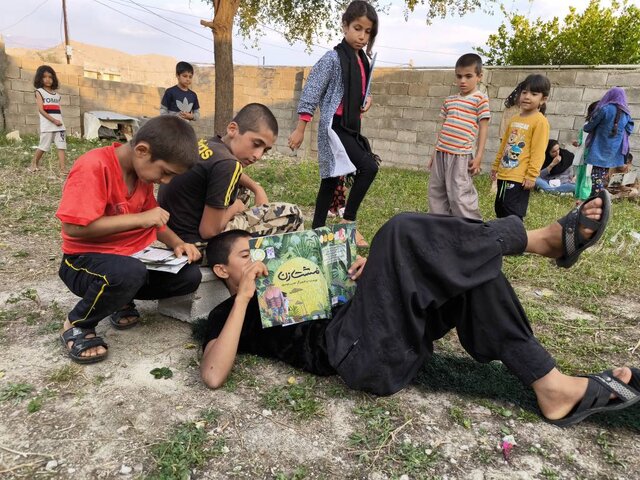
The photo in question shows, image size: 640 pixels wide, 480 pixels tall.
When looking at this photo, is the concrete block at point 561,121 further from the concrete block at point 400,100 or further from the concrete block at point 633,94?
the concrete block at point 400,100

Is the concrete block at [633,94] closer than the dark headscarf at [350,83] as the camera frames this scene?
No

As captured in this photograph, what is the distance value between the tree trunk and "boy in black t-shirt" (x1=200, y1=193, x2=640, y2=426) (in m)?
6.57

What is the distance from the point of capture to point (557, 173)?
7.30 m

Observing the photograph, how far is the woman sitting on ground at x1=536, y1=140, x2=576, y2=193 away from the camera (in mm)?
7125

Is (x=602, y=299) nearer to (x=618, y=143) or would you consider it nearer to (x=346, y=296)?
(x=346, y=296)

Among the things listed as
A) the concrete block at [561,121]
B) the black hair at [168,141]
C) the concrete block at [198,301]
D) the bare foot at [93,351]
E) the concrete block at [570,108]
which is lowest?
the bare foot at [93,351]

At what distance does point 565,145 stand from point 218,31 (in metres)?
5.99

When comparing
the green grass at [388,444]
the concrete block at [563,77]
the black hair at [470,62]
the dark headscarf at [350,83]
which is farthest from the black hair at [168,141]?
the concrete block at [563,77]

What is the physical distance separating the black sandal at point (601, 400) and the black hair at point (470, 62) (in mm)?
2996

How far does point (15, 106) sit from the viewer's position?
9883 mm

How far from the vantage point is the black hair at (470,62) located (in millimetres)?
3926

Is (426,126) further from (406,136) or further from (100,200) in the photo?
(100,200)

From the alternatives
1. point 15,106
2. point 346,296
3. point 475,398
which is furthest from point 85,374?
point 15,106

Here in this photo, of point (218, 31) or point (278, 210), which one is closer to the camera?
point (278, 210)
